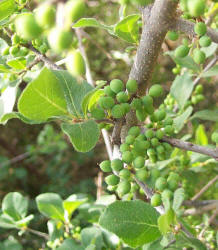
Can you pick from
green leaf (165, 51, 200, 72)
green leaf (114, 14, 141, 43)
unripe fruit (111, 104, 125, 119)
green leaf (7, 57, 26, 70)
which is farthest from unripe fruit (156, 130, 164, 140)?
green leaf (165, 51, 200, 72)

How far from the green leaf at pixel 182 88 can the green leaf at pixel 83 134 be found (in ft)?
2.37

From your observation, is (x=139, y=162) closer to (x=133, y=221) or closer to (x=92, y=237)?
(x=133, y=221)

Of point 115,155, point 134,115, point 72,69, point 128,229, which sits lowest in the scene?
point 128,229

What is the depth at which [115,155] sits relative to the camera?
89 cm

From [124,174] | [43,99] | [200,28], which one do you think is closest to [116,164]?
[124,174]

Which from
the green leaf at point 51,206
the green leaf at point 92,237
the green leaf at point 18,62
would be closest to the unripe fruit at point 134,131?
the green leaf at point 18,62

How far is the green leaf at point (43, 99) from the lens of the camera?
62 cm

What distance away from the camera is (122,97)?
742mm

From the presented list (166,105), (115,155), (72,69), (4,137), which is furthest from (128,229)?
Result: (4,137)

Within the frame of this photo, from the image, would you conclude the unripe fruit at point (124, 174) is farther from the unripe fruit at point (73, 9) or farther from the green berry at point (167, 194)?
the unripe fruit at point (73, 9)

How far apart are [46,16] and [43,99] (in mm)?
309

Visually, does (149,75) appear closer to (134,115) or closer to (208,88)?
(134,115)

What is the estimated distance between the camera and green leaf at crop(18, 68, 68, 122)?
0.62 meters

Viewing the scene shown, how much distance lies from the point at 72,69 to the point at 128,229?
0.53 m
